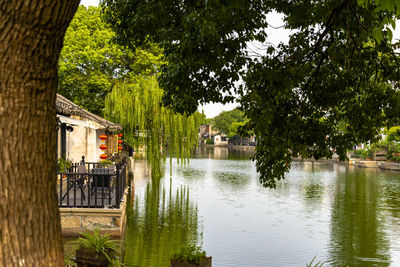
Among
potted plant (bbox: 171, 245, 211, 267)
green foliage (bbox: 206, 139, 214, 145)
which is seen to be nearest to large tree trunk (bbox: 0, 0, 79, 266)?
potted plant (bbox: 171, 245, 211, 267)

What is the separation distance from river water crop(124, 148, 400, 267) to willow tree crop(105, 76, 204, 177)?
2449 millimetres

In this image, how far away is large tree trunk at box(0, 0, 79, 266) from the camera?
413 cm

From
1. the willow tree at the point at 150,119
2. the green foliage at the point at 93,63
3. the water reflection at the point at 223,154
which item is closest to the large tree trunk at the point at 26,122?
the willow tree at the point at 150,119

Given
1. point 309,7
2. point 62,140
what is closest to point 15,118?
point 309,7

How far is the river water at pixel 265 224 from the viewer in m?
13.9

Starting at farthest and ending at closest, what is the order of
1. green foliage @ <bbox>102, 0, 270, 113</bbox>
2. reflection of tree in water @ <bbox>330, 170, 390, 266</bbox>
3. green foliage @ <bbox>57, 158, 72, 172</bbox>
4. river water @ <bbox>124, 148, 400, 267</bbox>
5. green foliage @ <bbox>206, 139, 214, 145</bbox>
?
1. green foliage @ <bbox>206, 139, 214, 145</bbox>
2. green foliage @ <bbox>57, 158, 72, 172</bbox>
3. river water @ <bbox>124, 148, 400, 267</bbox>
4. reflection of tree in water @ <bbox>330, 170, 390, 266</bbox>
5. green foliage @ <bbox>102, 0, 270, 113</bbox>

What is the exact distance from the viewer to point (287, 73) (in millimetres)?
8797

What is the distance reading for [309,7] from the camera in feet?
31.5

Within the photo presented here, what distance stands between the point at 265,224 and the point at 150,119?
11.3 meters

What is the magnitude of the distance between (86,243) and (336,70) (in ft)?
18.7

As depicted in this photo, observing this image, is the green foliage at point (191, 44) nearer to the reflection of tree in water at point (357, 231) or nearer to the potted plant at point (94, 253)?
the potted plant at point (94, 253)

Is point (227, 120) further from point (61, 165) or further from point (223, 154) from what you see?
point (61, 165)

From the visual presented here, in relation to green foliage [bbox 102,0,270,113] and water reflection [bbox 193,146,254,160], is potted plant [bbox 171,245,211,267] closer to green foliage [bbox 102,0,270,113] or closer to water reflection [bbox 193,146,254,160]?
green foliage [bbox 102,0,270,113]

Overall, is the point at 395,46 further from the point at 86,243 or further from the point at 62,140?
the point at 62,140
